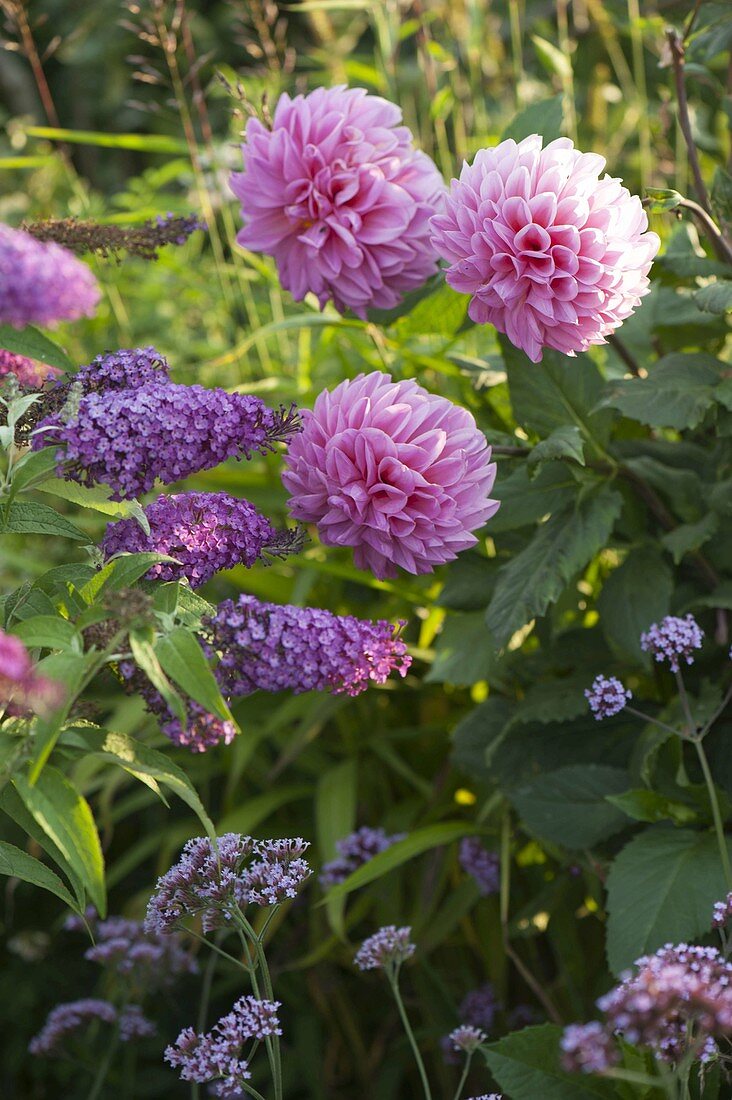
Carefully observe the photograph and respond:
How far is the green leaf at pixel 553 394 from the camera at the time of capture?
1153mm

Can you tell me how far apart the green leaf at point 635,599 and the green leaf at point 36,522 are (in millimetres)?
560

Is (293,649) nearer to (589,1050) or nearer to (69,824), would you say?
(69,824)

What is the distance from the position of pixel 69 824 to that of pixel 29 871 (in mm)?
164

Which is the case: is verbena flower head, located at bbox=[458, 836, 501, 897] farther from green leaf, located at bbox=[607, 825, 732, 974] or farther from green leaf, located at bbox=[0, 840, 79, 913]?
green leaf, located at bbox=[0, 840, 79, 913]

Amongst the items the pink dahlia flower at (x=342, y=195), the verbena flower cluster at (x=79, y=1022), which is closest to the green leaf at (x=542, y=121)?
the pink dahlia flower at (x=342, y=195)

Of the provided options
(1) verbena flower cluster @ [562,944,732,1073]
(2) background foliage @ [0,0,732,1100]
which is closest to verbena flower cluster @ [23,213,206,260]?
(2) background foliage @ [0,0,732,1100]

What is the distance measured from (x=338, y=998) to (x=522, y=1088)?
2.06 feet

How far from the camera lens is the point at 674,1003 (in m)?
0.58

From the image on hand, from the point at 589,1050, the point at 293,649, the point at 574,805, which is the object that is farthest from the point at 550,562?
the point at 589,1050

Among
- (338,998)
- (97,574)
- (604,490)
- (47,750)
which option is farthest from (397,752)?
(47,750)

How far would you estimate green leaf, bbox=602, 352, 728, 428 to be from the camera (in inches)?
42.3

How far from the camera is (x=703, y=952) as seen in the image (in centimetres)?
68

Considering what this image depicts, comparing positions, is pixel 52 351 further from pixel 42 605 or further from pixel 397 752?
pixel 397 752

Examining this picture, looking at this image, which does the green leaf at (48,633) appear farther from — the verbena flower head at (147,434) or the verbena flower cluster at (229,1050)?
the verbena flower cluster at (229,1050)
